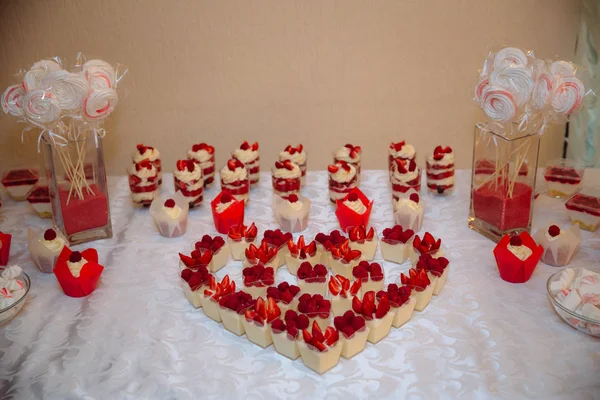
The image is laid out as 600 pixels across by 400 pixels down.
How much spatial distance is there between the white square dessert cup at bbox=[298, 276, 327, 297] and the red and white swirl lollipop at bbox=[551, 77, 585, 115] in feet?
3.01

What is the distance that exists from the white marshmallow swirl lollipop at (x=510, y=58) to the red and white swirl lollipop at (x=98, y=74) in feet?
4.09

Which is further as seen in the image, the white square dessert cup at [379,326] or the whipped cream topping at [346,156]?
the whipped cream topping at [346,156]

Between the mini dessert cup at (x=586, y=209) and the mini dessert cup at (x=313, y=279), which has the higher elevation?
the mini dessert cup at (x=586, y=209)

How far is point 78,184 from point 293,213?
2.44 feet

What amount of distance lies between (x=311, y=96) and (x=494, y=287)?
1690 mm

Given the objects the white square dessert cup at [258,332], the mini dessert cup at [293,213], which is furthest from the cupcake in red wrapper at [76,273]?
the mini dessert cup at [293,213]

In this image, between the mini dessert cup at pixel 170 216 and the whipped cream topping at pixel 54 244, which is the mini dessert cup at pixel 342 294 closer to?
the mini dessert cup at pixel 170 216

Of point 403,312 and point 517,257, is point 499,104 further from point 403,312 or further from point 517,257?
point 403,312

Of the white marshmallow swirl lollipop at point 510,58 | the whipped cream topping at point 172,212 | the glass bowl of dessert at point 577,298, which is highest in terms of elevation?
the white marshmallow swirl lollipop at point 510,58

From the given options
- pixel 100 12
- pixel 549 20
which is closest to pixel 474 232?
pixel 549 20

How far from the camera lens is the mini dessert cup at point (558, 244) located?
1.93m

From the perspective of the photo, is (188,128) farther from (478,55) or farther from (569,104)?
(569,104)

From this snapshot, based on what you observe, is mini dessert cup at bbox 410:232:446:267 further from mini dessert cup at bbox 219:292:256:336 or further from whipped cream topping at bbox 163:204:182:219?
whipped cream topping at bbox 163:204:182:219

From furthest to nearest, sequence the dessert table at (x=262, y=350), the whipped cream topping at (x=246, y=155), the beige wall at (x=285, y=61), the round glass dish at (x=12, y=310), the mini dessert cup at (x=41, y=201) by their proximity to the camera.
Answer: the beige wall at (x=285, y=61) → the whipped cream topping at (x=246, y=155) → the mini dessert cup at (x=41, y=201) → the round glass dish at (x=12, y=310) → the dessert table at (x=262, y=350)
